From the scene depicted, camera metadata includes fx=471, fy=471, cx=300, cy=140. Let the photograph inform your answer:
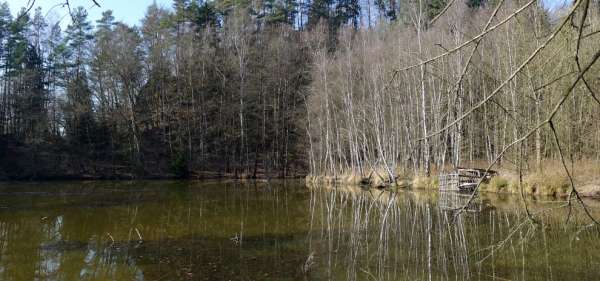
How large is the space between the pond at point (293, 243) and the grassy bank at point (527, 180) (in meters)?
1.76

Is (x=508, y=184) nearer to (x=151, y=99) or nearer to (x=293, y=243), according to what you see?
(x=293, y=243)

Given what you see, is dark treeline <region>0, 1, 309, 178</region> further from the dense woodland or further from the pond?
the pond

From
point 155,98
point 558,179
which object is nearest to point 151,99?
point 155,98

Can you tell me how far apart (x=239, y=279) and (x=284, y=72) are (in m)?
39.4

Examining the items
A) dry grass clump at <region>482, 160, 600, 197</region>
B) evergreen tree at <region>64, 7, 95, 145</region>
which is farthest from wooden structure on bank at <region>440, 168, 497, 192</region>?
evergreen tree at <region>64, 7, 95, 145</region>

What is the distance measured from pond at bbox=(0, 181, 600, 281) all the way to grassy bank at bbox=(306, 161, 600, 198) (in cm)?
176

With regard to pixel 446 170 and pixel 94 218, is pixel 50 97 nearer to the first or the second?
pixel 94 218

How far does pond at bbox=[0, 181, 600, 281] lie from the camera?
813 centimetres

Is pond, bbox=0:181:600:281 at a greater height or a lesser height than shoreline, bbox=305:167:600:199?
lesser

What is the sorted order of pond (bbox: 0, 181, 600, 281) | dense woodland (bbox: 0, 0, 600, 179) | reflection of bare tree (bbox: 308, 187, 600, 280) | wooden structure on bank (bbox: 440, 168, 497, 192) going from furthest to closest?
dense woodland (bbox: 0, 0, 600, 179)
wooden structure on bank (bbox: 440, 168, 497, 192)
pond (bbox: 0, 181, 600, 281)
reflection of bare tree (bbox: 308, 187, 600, 280)

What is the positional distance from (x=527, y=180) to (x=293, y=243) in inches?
508

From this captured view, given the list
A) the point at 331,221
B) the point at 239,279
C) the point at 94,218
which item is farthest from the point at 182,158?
Result: the point at 239,279

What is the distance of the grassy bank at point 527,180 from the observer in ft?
57.8

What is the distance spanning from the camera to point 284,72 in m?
46.2
